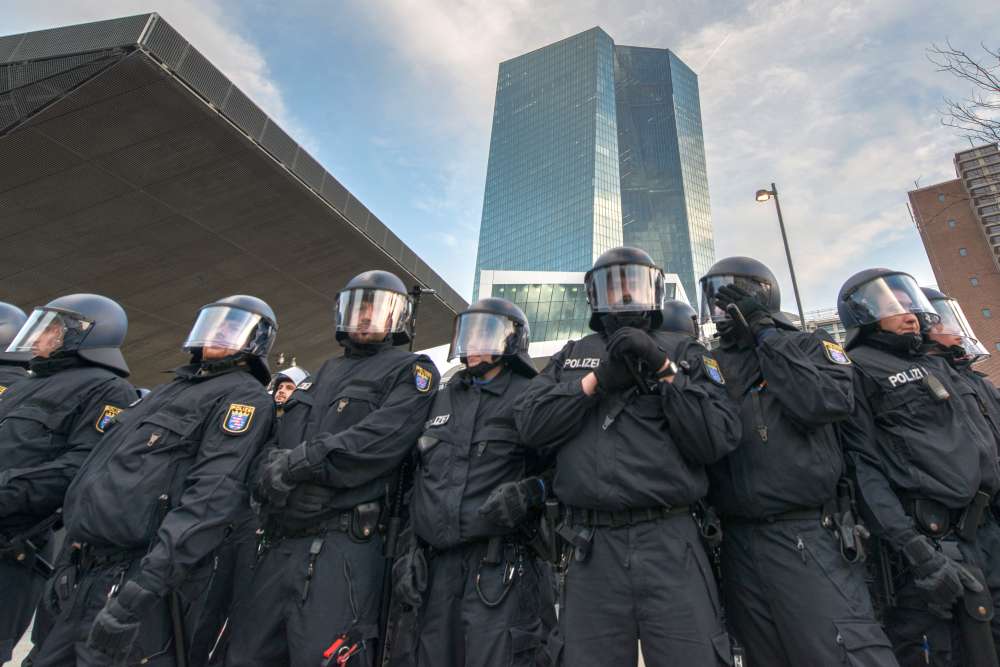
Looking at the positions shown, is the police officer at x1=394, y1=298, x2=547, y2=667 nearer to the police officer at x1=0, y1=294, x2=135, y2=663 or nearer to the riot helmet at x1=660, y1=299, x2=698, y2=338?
the riot helmet at x1=660, y1=299, x2=698, y2=338

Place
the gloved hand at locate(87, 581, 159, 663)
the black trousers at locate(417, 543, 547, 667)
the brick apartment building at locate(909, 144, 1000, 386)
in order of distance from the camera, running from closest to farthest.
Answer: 1. the gloved hand at locate(87, 581, 159, 663)
2. the black trousers at locate(417, 543, 547, 667)
3. the brick apartment building at locate(909, 144, 1000, 386)

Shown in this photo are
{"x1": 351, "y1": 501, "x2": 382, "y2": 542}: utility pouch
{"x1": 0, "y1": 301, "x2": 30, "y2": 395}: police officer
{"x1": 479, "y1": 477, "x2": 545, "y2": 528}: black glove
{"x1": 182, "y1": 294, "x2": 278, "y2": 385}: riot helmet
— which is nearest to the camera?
{"x1": 479, "y1": 477, "x2": 545, "y2": 528}: black glove

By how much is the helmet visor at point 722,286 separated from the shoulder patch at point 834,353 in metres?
0.50

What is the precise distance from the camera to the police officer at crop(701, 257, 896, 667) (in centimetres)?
233

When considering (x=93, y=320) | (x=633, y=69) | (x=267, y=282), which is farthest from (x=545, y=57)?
(x=93, y=320)

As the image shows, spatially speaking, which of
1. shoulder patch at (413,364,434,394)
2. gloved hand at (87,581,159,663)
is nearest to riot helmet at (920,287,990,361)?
shoulder patch at (413,364,434,394)

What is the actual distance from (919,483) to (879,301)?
120cm

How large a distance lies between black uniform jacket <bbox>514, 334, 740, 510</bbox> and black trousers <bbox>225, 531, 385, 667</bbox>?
4.03 ft

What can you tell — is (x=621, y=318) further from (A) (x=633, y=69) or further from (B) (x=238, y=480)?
(A) (x=633, y=69)

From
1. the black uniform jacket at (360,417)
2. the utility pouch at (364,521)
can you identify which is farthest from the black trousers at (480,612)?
the black uniform jacket at (360,417)

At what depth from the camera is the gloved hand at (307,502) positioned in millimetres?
2822

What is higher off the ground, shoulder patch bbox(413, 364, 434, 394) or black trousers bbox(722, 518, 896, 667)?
shoulder patch bbox(413, 364, 434, 394)

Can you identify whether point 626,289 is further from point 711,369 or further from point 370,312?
point 370,312

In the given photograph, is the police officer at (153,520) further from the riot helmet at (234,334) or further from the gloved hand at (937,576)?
the gloved hand at (937,576)
